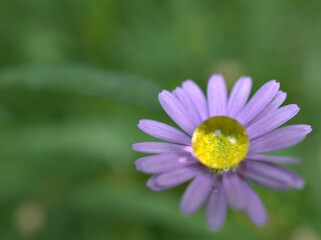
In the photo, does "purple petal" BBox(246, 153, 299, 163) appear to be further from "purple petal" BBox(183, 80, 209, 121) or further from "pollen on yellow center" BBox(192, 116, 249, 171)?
"purple petal" BBox(183, 80, 209, 121)

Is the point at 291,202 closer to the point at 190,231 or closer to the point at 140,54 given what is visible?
the point at 190,231

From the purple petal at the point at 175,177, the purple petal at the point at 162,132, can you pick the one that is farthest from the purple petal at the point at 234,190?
the purple petal at the point at 162,132

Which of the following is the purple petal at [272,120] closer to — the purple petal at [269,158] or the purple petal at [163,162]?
the purple petal at [269,158]

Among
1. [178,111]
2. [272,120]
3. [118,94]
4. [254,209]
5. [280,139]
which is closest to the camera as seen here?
[254,209]

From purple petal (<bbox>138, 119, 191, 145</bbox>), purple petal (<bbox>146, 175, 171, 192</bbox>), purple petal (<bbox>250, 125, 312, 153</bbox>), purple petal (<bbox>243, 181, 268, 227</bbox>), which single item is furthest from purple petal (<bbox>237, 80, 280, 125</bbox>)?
purple petal (<bbox>146, 175, 171, 192</bbox>)

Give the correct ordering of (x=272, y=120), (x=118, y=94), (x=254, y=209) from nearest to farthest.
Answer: (x=254, y=209)
(x=272, y=120)
(x=118, y=94)

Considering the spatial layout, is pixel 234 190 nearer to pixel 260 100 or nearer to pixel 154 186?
pixel 154 186

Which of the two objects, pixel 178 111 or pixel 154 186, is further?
pixel 178 111

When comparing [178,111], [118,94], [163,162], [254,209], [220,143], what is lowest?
[254,209]

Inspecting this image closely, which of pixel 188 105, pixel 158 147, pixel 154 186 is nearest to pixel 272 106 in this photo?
pixel 188 105
